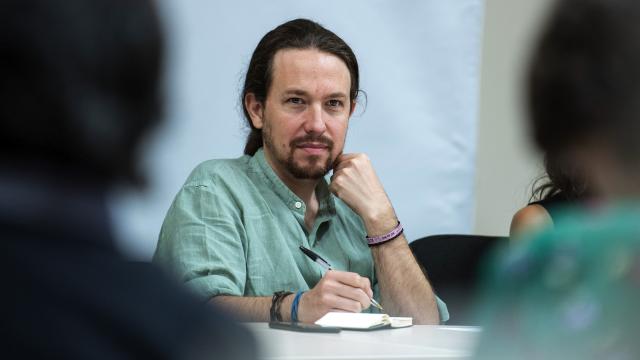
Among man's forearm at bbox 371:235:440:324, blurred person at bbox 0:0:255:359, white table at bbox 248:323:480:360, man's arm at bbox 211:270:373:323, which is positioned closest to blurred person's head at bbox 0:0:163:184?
blurred person at bbox 0:0:255:359

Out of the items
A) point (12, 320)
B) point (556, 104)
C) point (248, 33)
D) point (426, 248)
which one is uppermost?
point (248, 33)

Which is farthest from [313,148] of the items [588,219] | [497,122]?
[588,219]

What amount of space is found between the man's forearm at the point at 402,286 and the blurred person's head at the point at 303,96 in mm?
304

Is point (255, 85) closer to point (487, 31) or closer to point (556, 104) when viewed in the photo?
point (487, 31)

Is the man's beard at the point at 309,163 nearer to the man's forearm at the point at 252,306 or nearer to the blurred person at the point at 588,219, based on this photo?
the man's forearm at the point at 252,306

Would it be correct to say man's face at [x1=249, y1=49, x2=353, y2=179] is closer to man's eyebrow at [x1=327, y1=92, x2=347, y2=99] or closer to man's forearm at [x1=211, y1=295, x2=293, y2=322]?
man's eyebrow at [x1=327, y1=92, x2=347, y2=99]

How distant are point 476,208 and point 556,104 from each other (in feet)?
9.42

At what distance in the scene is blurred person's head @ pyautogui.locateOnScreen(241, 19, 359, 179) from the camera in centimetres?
257

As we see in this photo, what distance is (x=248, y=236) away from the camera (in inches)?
94.9

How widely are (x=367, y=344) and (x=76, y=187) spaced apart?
110 centimetres

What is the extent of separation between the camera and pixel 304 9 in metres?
3.18

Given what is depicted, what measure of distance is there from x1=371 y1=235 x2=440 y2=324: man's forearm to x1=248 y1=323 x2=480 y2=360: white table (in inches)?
19.0

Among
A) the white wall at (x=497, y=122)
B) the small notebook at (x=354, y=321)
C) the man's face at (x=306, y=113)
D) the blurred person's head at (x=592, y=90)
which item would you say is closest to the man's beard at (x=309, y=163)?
the man's face at (x=306, y=113)

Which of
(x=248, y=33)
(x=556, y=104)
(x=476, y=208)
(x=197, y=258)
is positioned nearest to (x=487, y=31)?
(x=476, y=208)
